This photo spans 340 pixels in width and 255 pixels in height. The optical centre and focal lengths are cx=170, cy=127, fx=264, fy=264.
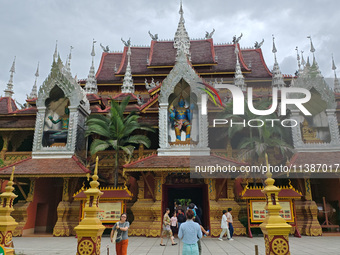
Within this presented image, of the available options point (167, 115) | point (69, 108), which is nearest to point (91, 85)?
point (69, 108)

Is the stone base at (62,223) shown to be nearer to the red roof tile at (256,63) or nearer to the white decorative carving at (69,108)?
the white decorative carving at (69,108)

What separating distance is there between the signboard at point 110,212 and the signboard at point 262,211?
608 cm

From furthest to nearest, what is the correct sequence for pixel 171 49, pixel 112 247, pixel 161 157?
pixel 171 49 < pixel 161 157 < pixel 112 247

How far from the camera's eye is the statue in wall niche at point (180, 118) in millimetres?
14266

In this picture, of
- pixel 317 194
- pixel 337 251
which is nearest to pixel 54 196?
pixel 337 251

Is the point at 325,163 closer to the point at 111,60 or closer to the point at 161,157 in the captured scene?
the point at 161,157

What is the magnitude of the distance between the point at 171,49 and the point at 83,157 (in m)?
15.8

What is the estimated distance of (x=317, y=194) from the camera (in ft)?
50.6

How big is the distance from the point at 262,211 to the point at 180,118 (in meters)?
6.19

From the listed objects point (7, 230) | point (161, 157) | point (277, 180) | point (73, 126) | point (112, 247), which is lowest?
point (112, 247)

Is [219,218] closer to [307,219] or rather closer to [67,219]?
[307,219]

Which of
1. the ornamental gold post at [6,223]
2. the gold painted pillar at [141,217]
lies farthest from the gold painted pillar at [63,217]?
the ornamental gold post at [6,223]

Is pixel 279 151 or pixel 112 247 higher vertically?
pixel 279 151

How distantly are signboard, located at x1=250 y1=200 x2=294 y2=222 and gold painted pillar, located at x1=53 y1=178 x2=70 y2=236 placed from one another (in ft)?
29.5
